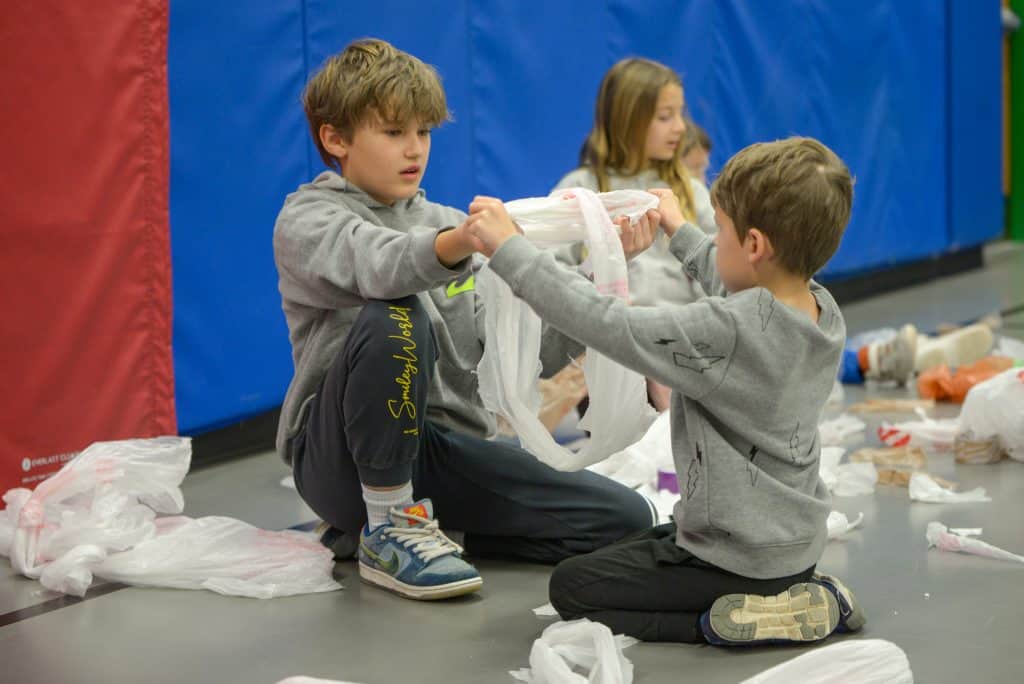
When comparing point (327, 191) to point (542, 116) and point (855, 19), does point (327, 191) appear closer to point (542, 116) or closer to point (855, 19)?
point (542, 116)

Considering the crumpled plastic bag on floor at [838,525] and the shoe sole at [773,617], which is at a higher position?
the shoe sole at [773,617]

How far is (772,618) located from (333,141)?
118cm

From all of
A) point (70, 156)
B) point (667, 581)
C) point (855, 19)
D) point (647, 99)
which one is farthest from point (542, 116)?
point (667, 581)

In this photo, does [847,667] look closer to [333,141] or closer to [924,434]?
[333,141]

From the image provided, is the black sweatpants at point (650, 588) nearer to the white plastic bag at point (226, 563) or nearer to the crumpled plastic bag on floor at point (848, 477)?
the white plastic bag at point (226, 563)

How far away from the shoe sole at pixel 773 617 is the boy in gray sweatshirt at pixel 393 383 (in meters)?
0.47

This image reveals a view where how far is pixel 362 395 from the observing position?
7.36 feet

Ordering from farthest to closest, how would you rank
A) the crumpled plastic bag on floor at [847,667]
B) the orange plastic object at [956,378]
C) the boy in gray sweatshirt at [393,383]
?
the orange plastic object at [956,378] < the boy in gray sweatshirt at [393,383] < the crumpled plastic bag on floor at [847,667]

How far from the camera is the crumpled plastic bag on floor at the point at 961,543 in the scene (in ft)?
7.91

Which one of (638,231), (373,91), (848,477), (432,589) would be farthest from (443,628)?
(848,477)

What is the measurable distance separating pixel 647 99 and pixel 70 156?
1503 mm

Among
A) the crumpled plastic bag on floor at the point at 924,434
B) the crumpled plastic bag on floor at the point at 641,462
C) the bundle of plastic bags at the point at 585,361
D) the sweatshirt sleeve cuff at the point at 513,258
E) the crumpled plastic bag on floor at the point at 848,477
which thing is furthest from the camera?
the crumpled plastic bag on floor at the point at 924,434

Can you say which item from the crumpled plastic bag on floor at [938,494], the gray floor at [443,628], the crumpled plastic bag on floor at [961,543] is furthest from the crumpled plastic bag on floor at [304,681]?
the crumpled plastic bag on floor at [938,494]

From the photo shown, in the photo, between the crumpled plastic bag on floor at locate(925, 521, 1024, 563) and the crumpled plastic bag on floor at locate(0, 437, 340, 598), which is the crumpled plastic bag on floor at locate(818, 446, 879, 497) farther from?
the crumpled plastic bag on floor at locate(0, 437, 340, 598)
